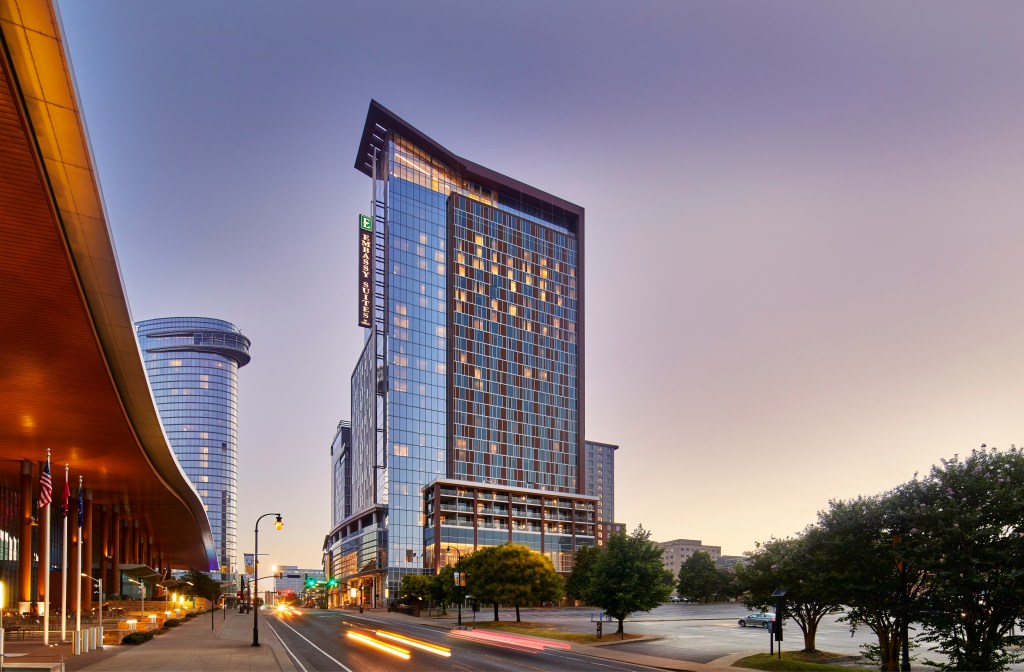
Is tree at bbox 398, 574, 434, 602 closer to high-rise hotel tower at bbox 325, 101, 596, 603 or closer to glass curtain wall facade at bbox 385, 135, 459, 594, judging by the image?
high-rise hotel tower at bbox 325, 101, 596, 603

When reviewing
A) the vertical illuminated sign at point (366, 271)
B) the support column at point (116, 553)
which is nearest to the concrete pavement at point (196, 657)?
the support column at point (116, 553)

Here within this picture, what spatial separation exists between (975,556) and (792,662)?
10.6 meters

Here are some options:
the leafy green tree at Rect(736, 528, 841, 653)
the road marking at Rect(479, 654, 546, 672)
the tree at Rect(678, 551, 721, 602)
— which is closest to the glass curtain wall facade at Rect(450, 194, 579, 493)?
the tree at Rect(678, 551, 721, 602)

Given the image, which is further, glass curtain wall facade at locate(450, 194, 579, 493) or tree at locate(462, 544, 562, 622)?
glass curtain wall facade at locate(450, 194, 579, 493)

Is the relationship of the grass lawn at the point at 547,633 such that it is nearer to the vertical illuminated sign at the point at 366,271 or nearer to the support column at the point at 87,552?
the support column at the point at 87,552

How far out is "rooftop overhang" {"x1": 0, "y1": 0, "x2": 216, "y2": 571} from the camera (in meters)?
18.8

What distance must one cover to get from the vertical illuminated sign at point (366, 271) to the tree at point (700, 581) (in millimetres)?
88706

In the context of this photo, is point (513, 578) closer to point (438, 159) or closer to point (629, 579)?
point (629, 579)

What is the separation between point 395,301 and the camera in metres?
164

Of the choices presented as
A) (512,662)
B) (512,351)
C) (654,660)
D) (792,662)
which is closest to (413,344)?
(512,351)

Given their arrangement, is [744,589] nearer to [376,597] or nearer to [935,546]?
[935,546]

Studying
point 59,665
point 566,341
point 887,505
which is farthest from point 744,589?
point 566,341

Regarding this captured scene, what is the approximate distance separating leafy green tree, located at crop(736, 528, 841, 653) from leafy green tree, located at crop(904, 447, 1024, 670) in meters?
5.84

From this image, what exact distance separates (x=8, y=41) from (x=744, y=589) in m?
41.7
